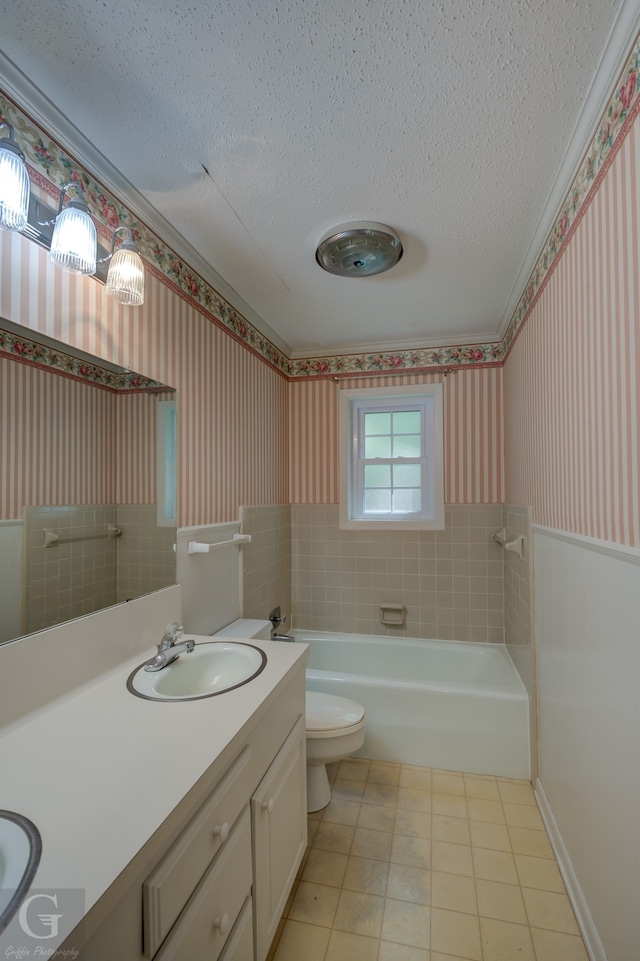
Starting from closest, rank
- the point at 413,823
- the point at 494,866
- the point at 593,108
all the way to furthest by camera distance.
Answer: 1. the point at 593,108
2. the point at 494,866
3. the point at 413,823

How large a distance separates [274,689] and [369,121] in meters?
1.62

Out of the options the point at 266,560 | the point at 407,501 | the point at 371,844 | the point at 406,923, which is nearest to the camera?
the point at 406,923

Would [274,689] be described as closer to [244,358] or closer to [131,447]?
[131,447]

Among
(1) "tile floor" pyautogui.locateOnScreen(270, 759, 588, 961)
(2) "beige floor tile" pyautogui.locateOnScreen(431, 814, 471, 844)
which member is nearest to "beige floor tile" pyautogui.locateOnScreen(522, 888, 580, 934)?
(1) "tile floor" pyautogui.locateOnScreen(270, 759, 588, 961)

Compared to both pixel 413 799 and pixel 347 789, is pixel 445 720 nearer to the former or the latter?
pixel 413 799

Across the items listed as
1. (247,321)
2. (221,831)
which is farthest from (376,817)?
(247,321)

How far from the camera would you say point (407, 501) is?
3.07m

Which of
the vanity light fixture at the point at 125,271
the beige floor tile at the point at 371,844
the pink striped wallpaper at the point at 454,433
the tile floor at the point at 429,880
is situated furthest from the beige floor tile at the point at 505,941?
the vanity light fixture at the point at 125,271

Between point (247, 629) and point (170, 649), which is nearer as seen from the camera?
point (170, 649)

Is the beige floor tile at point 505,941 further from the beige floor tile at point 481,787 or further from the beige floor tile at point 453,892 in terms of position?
the beige floor tile at point 481,787

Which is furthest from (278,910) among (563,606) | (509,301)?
(509,301)

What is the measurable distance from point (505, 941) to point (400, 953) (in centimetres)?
33

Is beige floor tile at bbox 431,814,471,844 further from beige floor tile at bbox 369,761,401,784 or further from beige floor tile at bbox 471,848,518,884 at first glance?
beige floor tile at bbox 369,761,401,784

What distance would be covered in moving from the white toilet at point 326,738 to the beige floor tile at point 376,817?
170 millimetres
